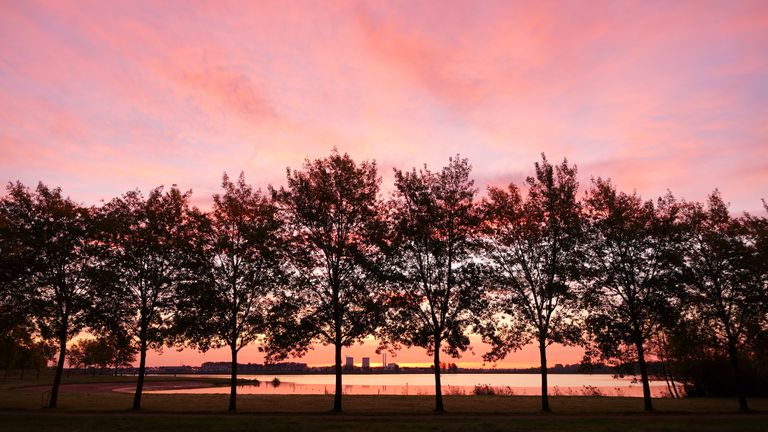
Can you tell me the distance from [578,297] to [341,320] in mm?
22081

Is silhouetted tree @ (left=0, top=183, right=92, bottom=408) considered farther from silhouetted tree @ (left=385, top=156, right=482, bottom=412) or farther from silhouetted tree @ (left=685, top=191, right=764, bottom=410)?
silhouetted tree @ (left=685, top=191, right=764, bottom=410)

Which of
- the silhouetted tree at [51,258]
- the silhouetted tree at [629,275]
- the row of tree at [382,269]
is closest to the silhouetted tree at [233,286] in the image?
the row of tree at [382,269]

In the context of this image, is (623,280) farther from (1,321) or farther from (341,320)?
(1,321)

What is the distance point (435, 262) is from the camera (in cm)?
4569

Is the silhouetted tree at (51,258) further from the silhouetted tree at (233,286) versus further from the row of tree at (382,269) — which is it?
the silhouetted tree at (233,286)

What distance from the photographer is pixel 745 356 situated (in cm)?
6312

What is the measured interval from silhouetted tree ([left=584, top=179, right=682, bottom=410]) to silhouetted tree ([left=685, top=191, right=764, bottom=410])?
9.26ft

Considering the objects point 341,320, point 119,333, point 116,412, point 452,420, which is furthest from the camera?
point 119,333

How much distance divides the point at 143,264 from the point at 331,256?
18.6 meters

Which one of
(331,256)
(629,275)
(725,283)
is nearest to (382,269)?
(331,256)

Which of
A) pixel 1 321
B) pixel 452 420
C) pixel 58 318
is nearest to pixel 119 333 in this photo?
pixel 58 318

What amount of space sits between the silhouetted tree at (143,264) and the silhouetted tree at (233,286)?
6.83 feet

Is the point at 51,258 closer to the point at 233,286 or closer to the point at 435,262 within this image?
the point at 233,286

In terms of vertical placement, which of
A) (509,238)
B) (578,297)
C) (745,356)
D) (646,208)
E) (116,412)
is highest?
(646,208)
